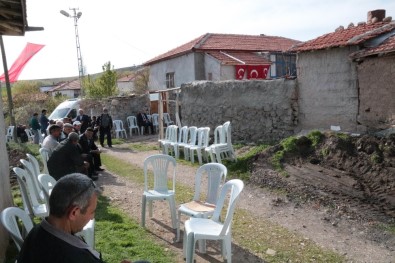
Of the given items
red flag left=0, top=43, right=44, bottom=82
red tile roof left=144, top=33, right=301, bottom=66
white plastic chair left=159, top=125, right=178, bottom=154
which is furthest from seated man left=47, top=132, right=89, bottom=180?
red tile roof left=144, top=33, right=301, bottom=66

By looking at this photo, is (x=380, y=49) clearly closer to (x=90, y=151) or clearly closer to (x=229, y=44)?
(x=90, y=151)

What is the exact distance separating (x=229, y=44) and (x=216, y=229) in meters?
17.3

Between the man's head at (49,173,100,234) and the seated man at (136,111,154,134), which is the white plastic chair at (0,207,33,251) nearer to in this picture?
the man's head at (49,173,100,234)

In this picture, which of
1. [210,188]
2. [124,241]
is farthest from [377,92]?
[124,241]

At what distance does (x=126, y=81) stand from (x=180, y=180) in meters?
30.4

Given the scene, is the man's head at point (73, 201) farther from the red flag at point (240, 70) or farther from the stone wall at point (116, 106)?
the stone wall at point (116, 106)

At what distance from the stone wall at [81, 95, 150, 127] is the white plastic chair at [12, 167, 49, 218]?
44.6ft

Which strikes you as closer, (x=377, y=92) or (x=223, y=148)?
(x=377, y=92)

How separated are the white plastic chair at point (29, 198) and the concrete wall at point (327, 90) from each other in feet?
24.0

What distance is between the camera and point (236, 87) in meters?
12.1

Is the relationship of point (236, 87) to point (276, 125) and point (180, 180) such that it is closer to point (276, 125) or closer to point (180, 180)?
point (276, 125)

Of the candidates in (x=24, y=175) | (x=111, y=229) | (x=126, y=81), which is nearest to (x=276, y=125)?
(x=111, y=229)

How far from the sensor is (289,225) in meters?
5.95

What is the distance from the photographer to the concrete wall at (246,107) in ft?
35.9
